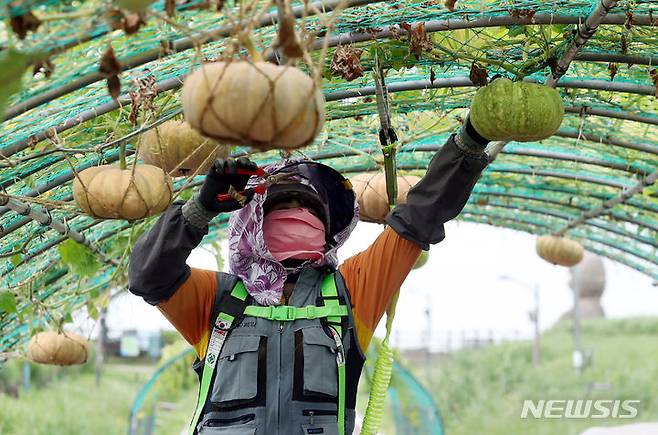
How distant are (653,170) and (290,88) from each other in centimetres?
526

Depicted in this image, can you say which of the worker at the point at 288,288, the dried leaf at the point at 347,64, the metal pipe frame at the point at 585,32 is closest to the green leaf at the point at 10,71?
the worker at the point at 288,288

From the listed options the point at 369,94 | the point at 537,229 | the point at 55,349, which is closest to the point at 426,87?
the point at 369,94

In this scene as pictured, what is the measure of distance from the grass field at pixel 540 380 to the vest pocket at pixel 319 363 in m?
18.8

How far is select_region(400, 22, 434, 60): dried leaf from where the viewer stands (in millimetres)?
4082

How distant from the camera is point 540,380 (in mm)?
25750

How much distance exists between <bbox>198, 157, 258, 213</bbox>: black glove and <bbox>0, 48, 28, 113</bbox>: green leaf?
639mm

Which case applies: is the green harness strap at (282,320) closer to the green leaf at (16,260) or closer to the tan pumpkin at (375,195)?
the tan pumpkin at (375,195)

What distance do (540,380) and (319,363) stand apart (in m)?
23.5

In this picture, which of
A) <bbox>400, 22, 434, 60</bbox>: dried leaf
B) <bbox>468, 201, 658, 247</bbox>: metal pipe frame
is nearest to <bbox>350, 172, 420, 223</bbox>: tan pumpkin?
<bbox>400, 22, 434, 60</bbox>: dried leaf

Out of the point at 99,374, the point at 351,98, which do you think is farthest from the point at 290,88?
the point at 99,374

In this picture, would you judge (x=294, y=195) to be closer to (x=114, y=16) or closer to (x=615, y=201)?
(x=114, y=16)

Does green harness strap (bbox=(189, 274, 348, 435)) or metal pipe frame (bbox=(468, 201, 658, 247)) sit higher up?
green harness strap (bbox=(189, 274, 348, 435))

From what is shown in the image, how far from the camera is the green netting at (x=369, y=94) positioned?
12.1 feet

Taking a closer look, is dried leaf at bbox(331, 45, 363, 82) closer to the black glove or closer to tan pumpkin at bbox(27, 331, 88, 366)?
the black glove
